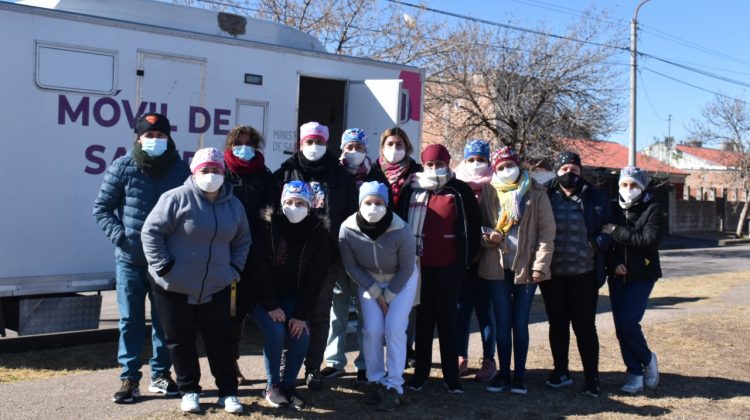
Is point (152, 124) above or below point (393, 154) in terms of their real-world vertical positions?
above

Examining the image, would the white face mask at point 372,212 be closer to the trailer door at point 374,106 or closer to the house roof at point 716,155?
the trailer door at point 374,106

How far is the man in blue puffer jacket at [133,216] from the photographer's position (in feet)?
18.4

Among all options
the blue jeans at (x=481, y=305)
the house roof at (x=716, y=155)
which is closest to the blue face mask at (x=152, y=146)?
the blue jeans at (x=481, y=305)

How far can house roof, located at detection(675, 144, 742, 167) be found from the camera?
134ft

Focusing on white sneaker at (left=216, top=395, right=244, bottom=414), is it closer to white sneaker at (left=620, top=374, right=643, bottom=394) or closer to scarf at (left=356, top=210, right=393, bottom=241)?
scarf at (left=356, top=210, right=393, bottom=241)

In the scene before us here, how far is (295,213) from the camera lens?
211 inches

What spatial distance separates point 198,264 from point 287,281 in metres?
0.69

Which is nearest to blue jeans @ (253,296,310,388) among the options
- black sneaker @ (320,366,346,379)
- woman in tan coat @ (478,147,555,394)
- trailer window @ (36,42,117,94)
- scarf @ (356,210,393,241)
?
scarf @ (356,210,393,241)

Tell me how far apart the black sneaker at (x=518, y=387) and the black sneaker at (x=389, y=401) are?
1042 millimetres

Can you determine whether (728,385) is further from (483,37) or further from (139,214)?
(483,37)

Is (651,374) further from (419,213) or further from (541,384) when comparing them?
(419,213)

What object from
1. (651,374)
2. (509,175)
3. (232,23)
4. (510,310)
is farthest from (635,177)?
(232,23)

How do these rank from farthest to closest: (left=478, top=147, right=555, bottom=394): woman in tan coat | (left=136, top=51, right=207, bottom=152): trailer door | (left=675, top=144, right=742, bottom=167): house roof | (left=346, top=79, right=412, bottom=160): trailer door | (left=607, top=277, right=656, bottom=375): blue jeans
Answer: (left=675, top=144, right=742, bottom=167): house roof < (left=346, top=79, right=412, bottom=160): trailer door < (left=136, top=51, right=207, bottom=152): trailer door < (left=607, top=277, right=656, bottom=375): blue jeans < (left=478, top=147, right=555, bottom=394): woman in tan coat

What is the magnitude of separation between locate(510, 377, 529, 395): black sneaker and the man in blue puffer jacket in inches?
102
